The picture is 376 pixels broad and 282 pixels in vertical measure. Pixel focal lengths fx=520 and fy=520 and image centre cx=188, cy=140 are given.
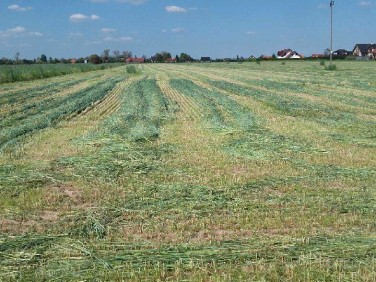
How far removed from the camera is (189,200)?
8609 millimetres

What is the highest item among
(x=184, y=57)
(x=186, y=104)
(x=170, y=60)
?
(x=184, y=57)

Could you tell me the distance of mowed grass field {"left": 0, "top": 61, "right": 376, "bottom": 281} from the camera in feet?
19.7

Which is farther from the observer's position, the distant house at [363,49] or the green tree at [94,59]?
the distant house at [363,49]

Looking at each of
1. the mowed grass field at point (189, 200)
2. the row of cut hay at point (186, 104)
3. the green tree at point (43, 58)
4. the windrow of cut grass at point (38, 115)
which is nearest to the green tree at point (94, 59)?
the green tree at point (43, 58)

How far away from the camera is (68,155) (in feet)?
40.3

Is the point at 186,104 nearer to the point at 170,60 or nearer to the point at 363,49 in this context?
the point at 363,49

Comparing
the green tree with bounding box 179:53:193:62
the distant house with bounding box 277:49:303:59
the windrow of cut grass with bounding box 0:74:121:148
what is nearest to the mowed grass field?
the windrow of cut grass with bounding box 0:74:121:148

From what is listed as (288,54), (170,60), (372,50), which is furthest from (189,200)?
(288,54)

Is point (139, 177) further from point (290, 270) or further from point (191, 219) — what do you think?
point (290, 270)

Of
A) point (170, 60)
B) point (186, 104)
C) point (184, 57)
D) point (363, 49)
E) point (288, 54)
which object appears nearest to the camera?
point (186, 104)

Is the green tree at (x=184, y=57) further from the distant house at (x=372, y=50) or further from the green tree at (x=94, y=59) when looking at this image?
the distant house at (x=372, y=50)

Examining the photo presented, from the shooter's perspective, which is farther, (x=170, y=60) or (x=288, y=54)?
(x=170, y=60)

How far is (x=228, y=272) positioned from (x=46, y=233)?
2759mm

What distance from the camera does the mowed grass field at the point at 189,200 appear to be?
6020 mm
